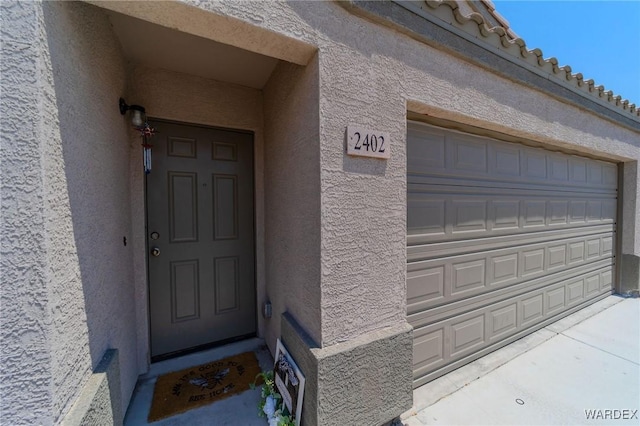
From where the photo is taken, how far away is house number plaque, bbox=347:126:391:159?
1614mm

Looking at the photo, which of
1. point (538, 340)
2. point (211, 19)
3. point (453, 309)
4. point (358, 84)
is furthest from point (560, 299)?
point (211, 19)

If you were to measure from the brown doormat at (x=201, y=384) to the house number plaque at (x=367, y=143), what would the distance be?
217cm

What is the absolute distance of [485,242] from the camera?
2.62m

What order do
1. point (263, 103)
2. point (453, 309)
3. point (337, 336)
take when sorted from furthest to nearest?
point (263, 103)
point (453, 309)
point (337, 336)

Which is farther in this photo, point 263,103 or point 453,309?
point 263,103

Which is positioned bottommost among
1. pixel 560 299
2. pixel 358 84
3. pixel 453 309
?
pixel 560 299

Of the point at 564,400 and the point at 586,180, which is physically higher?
the point at 586,180

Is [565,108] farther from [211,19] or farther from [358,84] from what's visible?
[211,19]

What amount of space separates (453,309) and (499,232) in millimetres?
1044

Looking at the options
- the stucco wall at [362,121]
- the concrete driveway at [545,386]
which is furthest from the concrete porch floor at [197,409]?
the concrete driveway at [545,386]

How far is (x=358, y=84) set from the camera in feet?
A: 5.40

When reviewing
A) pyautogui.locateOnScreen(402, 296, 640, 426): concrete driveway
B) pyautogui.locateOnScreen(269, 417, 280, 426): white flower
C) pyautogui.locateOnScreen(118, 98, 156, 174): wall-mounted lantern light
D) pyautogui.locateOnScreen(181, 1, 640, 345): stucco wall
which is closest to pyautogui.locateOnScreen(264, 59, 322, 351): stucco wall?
pyautogui.locateOnScreen(181, 1, 640, 345): stucco wall

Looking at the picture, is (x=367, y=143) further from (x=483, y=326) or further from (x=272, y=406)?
(x=483, y=326)

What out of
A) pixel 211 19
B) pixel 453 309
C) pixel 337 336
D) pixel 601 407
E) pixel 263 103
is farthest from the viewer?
pixel 263 103
